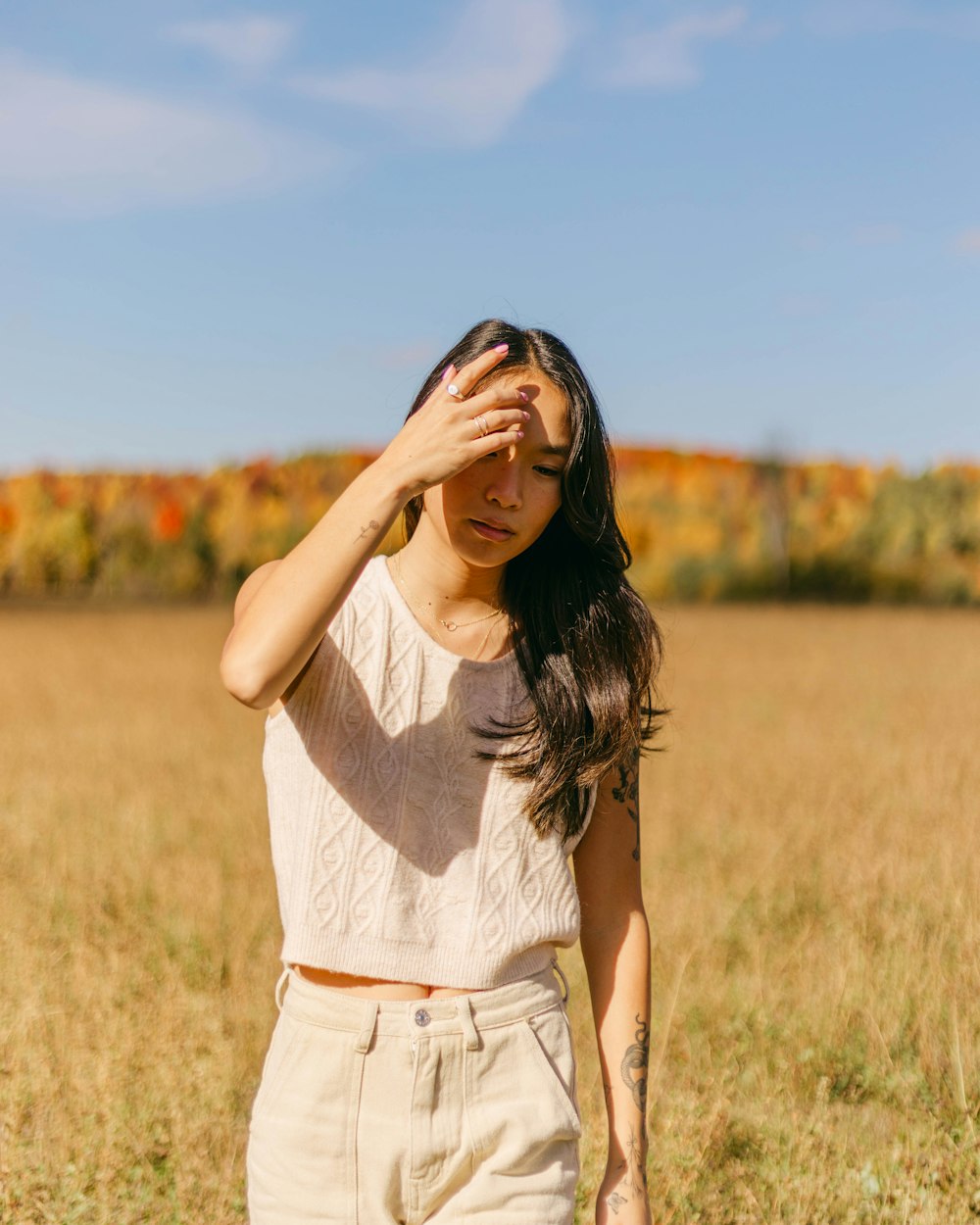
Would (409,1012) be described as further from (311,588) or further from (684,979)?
(684,979)

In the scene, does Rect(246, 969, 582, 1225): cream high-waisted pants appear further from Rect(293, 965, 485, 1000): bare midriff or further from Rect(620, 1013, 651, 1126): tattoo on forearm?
Rect(620, 1013, 651, 1126): tattoo on forearm

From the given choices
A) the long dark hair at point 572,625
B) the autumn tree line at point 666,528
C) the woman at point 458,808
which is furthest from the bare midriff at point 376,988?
the autumn tree line at point 666,528

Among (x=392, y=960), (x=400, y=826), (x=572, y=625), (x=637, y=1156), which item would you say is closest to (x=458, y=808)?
(x=400, y=826)

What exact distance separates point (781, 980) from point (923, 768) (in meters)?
3.95

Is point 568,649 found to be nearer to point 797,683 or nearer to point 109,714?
point 109,714

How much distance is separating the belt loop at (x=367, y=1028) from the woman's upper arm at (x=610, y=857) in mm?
392

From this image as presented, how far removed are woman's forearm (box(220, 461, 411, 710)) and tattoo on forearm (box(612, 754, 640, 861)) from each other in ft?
1.96

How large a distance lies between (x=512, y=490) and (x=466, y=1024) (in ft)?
2.27

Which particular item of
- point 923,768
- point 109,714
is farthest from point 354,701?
point 109,714

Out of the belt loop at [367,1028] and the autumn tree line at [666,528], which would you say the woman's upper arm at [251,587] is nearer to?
the belt loop at [367,1028]

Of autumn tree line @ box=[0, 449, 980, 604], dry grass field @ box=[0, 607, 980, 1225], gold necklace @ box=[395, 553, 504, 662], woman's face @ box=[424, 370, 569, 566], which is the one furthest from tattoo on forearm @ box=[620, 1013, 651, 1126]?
autumn tree line @ box=[0, 449, 980, 604]

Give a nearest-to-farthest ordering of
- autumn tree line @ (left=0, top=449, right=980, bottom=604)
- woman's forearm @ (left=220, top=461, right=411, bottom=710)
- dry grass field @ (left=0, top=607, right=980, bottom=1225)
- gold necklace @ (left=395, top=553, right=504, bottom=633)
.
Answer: woman's forearm @ (left=220, top=461, right=411, bottom=710), gold necklace @ (left=395, top=553, right=504, bottom=633), dry grass field @ (left=0, top=607, right=980, bottom=1225), autumn tree line @ (left=0, top=449, right=980, bottom=604)

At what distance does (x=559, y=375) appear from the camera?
A: 165 cm

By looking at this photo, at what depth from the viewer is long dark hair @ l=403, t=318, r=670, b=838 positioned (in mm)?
1657
